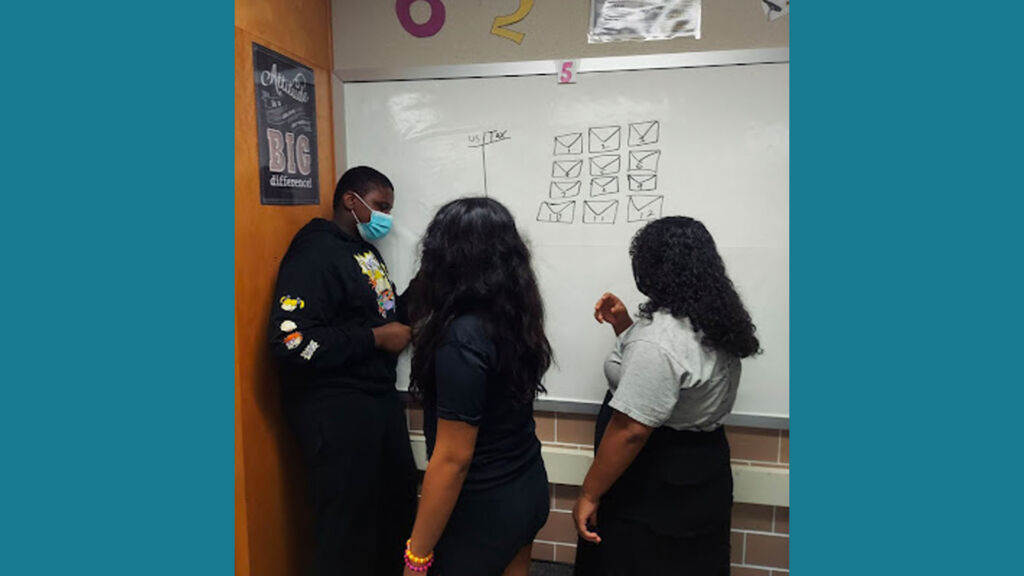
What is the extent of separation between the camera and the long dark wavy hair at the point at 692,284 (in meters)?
1.41

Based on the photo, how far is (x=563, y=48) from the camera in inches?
80.2

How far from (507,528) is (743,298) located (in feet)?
3.56

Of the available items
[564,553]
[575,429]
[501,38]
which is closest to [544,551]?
[564,553]

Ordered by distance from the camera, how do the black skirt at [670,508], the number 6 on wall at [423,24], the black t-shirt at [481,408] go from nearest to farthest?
the black t-shirt at [481,408] < the black skirt at [670,508] < the number 6 on wall at [423,24]

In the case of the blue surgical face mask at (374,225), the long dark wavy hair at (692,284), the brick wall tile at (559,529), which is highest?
the blue surgical face mask at (374,225)

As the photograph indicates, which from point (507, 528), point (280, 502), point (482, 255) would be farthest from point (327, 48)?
point (507, 528)

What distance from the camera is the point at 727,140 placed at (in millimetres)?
1945

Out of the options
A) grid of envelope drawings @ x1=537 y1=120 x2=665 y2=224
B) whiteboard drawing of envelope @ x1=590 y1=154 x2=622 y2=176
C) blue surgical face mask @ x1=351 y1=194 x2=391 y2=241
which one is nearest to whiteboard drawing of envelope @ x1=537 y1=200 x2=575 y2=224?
grid of envelope drawings @ x1=537 y1=120 x2=665 y2=224

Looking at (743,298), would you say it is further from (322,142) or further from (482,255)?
(322,142)

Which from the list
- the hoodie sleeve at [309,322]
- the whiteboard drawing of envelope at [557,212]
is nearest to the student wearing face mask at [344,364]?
the hoodie sleeve at [309,322]

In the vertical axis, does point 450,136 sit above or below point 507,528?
above

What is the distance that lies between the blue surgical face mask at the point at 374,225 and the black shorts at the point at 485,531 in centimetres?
100

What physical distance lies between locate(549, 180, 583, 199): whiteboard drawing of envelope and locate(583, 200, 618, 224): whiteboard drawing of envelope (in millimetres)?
51

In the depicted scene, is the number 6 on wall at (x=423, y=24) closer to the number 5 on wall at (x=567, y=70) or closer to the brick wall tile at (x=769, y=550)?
the number 5 on wall at (x=567, y=70)
